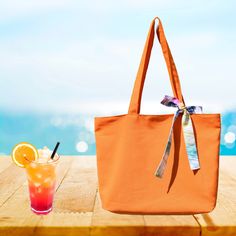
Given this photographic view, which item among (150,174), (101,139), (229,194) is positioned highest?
(101,139)

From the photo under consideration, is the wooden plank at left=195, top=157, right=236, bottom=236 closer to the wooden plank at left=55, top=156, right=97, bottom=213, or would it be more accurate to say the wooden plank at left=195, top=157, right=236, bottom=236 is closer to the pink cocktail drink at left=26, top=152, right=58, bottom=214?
the wooden plank at left=55, top=156, right=97, bottom=213

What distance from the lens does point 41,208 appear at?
1.22 meters

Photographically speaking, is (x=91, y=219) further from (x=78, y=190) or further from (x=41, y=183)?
(x=78, y=190)

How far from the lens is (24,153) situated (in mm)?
1288

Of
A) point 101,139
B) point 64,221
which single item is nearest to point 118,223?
point 64,221

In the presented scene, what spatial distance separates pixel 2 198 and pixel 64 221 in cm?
34

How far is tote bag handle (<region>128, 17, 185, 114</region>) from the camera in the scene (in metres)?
1.24

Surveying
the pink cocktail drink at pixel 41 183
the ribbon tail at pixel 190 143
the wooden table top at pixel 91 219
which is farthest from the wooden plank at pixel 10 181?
the ribbon tail at pixel 190 143

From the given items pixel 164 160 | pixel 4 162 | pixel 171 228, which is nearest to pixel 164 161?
pixel 164 160

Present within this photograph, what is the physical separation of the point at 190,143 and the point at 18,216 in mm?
557

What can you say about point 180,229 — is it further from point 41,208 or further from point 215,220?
point 41,208

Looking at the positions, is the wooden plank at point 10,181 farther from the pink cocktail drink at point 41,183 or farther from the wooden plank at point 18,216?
the pink cocktail drink at point 41,183

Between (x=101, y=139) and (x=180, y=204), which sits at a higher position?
(x=101, y=139)

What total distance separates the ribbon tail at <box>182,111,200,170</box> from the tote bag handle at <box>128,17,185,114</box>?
8cm
